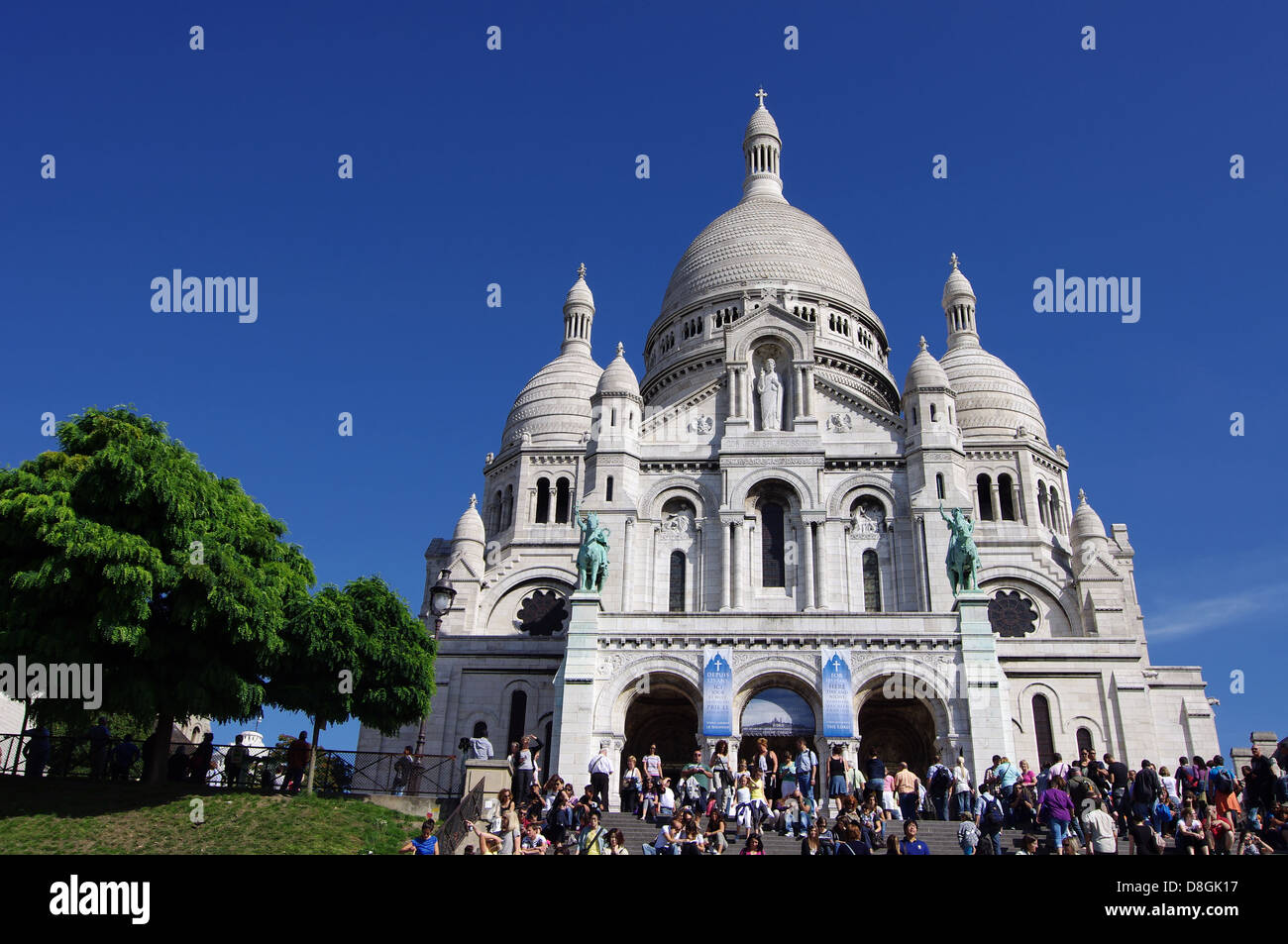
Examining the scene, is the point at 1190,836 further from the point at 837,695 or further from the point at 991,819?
the point at 837,695

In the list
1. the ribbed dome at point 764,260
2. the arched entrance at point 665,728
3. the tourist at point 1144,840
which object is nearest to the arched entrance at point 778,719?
the arched entrance at point 665,728

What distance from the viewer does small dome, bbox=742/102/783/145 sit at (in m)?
72.0

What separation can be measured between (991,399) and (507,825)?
3867 cm

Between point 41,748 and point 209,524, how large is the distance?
6.46 m

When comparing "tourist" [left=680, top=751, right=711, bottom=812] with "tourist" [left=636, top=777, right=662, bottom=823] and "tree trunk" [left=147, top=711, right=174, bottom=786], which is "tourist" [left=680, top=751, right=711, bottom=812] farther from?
"tree trunk" [left=147, top=711, right=174, bottom=786]

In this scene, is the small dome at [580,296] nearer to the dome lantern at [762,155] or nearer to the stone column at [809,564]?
the dome lantern at [762,155]

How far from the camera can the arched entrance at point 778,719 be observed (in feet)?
111
